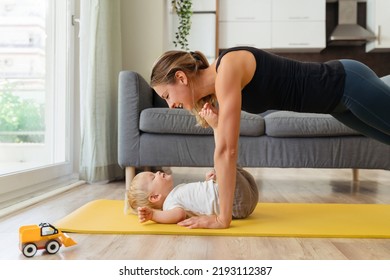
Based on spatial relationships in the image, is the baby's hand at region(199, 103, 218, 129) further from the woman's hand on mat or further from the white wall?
the white wall

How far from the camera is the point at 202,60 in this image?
1.72m

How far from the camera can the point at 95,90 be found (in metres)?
2.89

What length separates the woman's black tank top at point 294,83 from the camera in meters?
1.62

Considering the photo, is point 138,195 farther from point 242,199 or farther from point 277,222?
→ point 277,222

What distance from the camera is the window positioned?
230 cm

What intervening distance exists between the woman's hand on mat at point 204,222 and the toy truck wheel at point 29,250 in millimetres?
541

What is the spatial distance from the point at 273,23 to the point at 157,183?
404cm

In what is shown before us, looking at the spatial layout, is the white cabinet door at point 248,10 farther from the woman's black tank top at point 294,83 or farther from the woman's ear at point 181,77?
the woman's ear at point 181,77

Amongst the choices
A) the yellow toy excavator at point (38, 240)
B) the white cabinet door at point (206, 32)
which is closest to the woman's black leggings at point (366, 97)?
the yellow toy excavator at point (38, 240)

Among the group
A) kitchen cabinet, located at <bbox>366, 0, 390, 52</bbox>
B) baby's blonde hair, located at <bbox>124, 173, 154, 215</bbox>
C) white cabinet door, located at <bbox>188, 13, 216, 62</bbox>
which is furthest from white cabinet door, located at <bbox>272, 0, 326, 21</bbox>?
baby's blonde hair, located at <bbox>124, 173, 154, 215</bbox>

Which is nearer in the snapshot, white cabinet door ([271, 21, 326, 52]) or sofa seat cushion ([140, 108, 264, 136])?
sofa seat cushion ([140, 108, 264, 136])

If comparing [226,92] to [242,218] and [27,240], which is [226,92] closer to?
[242,218]

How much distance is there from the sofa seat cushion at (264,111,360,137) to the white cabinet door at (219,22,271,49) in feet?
9.51

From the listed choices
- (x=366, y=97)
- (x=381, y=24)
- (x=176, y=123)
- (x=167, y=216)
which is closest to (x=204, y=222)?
(x=167, y=216)
